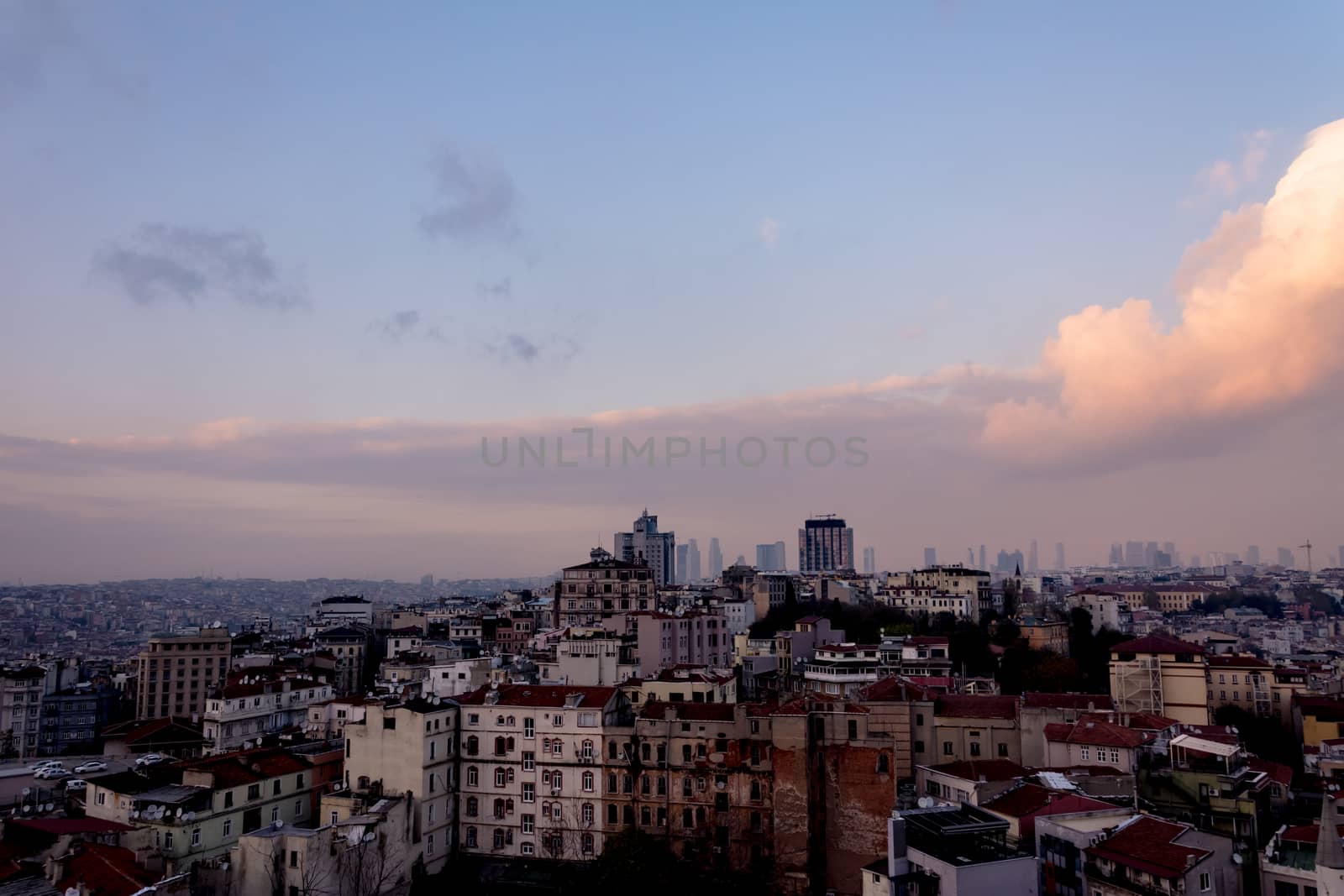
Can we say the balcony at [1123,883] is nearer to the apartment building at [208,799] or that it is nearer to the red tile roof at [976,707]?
the red tile roof at [976,707]

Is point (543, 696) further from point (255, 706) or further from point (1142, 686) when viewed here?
point (1142, 686)

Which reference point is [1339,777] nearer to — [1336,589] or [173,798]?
[173,798]

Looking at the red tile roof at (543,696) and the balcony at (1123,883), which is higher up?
the red tile roof at (543,696)

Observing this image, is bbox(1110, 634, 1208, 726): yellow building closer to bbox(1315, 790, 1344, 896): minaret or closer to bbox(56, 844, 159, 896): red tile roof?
bbox(1315, 790, 1344, 896): minaret

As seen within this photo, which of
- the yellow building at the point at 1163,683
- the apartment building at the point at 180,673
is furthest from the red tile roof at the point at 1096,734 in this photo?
the apartment building at the point at 180,673

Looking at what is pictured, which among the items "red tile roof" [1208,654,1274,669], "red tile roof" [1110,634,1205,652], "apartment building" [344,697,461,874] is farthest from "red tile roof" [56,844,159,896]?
"red tile roof" [1208,654,1274,669]

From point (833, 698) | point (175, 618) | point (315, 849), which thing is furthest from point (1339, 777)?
point (175, 618)

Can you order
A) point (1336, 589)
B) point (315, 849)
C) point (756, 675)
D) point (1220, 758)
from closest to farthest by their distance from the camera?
point (315, 849) → point (1220, 758) → point (756, 675) → point (1336, 589)
